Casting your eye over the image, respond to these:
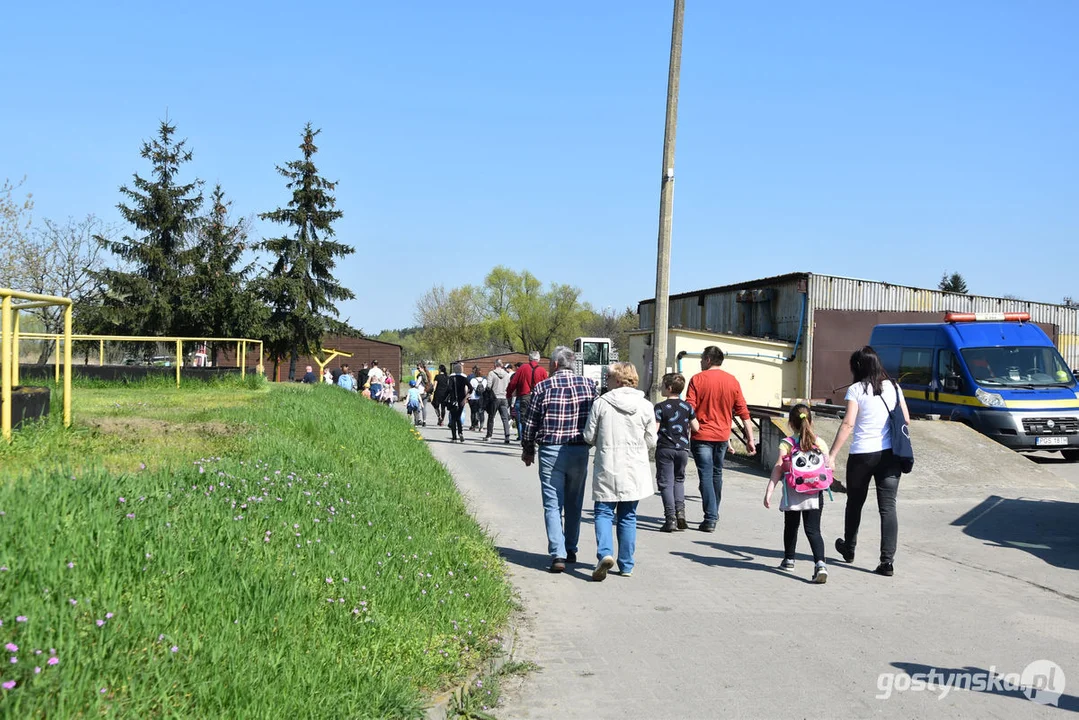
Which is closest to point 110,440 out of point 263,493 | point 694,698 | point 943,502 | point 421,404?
point 263,493

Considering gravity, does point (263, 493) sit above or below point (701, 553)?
above

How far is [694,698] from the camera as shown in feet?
15.4

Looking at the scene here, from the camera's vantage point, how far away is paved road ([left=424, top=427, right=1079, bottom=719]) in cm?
472

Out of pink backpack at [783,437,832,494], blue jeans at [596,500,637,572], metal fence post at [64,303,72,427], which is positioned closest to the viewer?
blue jeans at [596,500,637,572]

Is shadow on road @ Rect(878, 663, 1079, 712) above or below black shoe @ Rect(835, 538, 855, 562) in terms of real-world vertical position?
below

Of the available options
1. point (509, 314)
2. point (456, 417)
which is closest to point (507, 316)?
point (509, 314)

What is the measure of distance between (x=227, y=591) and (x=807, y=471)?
493 centimetres

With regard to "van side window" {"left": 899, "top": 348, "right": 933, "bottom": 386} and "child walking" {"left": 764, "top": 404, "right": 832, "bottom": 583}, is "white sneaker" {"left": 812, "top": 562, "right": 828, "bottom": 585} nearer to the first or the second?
"child walking" {"left": 764, "top": 404, "right": 832, "bottom": 583}

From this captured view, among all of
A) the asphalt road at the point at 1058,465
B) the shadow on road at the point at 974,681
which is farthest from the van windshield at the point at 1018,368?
the shadow on road at the point at 974,681

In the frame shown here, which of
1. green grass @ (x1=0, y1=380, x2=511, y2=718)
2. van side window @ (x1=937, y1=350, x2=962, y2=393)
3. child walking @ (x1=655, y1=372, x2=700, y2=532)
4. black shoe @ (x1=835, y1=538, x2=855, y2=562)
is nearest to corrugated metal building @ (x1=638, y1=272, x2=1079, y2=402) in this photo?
van side window @ (x1=937, y1=350, x2=962, y2=393)

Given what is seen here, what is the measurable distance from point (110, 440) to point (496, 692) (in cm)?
649

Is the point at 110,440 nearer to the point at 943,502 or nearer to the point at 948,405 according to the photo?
the point at 943,502

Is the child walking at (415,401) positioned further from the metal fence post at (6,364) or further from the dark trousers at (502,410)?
the metal fence post at (6,364)

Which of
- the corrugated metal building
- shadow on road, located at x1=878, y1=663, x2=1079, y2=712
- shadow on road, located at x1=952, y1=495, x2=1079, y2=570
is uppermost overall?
the corrugated metal building
